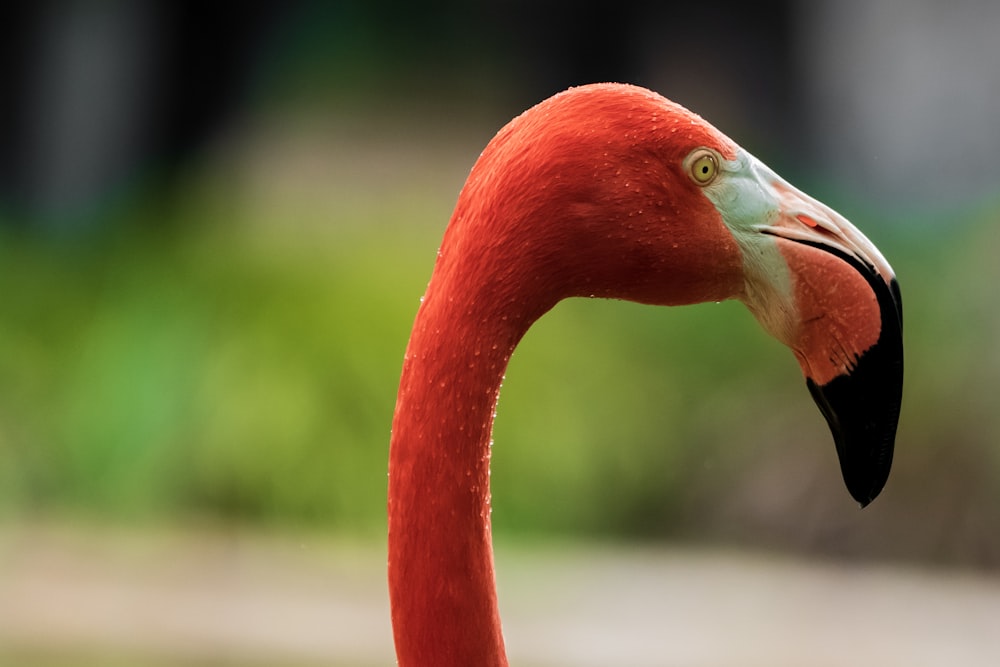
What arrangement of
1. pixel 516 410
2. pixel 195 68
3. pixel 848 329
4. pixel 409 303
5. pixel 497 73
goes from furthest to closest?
pixel 195 68 < pixel 497 73 < pixel 409 303 < pixel 516 410 < pixel 848 329

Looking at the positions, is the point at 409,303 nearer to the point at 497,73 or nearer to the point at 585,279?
the point at 497,73

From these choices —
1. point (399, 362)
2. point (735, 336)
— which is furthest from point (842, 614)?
point (399, 362)

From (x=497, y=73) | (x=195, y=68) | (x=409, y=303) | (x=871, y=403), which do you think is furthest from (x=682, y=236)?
(x=195, y=68)

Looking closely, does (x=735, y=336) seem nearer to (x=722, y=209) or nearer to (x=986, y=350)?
(x=986, y=350)

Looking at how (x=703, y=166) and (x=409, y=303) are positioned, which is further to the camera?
(x=409, y=303)

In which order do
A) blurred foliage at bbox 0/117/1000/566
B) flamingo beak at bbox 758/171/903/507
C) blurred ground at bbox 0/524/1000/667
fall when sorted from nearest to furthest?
flamingo beak at bbox 758/171/903/507 < blurred ground at bbox 0/524/1000/667 < blurred foliage at bbox 0/117/1000/566

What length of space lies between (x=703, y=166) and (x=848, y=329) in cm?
14

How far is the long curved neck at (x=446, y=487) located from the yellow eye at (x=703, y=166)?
0.14m

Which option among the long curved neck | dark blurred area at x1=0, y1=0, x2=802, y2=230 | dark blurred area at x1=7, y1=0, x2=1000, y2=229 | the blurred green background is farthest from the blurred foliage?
the long curved neck

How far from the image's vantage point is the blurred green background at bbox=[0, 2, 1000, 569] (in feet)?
7.29

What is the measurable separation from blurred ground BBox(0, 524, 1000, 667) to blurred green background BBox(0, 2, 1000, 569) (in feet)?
0.22

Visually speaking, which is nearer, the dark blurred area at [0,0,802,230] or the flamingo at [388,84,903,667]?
the flamingo at [388,84,903,667]

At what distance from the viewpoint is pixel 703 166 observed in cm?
61

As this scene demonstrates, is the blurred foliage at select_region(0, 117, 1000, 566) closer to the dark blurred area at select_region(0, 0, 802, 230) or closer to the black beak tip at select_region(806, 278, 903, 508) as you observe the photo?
the dark blurred area at select_region(0, 0, 802, 230)
